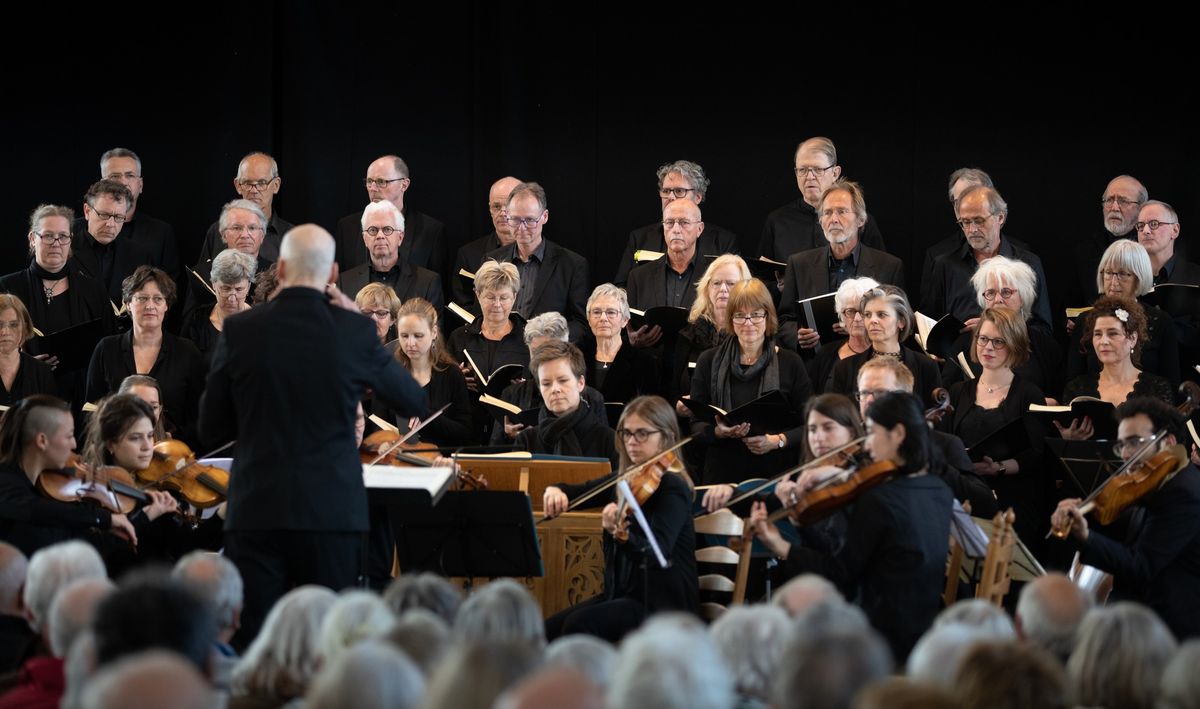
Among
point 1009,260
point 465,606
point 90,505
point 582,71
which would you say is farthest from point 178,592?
point 582,71

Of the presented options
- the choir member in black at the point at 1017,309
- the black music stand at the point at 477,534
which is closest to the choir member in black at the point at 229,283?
the black music stand at the point at 477,534

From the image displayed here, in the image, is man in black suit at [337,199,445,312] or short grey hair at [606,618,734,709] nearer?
short grey hair at [606,618,734,709]

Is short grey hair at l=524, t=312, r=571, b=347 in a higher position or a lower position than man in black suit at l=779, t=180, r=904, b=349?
lower

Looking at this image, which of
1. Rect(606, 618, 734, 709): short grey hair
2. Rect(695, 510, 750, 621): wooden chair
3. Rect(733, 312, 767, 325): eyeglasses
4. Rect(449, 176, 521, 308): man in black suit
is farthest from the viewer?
Rect(449, 176, 521, 308): man in black suit

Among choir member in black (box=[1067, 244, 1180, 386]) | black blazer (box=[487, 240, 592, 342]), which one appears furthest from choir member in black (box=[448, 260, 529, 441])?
choir member in black (box=[1067, 244, 1180, 386])

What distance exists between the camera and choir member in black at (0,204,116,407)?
22.5ft

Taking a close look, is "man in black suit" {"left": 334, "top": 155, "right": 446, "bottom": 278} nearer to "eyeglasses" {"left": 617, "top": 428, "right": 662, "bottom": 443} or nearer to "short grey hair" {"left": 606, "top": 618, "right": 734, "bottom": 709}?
"eyeglasses" {"left": 617, "top": 428, "right": 662, "bottom": 443}

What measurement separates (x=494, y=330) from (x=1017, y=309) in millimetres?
2234

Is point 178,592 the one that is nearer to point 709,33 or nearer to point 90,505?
point 90,505

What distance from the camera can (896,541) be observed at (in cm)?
425

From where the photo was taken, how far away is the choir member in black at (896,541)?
4.25 metres

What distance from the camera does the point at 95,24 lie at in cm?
869

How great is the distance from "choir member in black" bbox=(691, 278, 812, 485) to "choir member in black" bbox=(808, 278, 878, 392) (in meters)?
0.09

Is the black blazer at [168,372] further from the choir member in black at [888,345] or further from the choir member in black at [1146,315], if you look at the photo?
the choir member in black at [1146,315]
